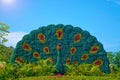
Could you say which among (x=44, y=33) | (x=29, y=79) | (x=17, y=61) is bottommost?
(x=29, y=79)

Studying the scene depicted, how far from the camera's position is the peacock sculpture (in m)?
19.0

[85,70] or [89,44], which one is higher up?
[89,44]

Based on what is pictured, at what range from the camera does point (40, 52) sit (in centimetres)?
1906

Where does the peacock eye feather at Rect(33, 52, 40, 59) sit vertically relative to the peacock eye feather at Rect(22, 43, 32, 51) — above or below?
below

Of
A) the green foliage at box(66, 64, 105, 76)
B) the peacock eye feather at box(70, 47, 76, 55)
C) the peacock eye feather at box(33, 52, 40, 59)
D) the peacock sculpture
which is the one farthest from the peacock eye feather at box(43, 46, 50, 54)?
the green foliage at box(66, 64, 105, 76)

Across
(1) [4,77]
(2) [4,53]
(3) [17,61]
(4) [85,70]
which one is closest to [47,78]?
(1) [4,77]

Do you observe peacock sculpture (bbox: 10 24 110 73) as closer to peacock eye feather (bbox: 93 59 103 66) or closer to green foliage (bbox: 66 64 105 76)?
peacock eye feather (bbox: 93 59 103 66)

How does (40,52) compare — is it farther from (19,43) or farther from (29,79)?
(29,79)

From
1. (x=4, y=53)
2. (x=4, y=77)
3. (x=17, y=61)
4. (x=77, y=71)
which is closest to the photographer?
(x=4, y=77)

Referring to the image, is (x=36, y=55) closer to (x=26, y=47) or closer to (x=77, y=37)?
(x=26, y=47)

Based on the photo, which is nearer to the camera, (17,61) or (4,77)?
(4,77)

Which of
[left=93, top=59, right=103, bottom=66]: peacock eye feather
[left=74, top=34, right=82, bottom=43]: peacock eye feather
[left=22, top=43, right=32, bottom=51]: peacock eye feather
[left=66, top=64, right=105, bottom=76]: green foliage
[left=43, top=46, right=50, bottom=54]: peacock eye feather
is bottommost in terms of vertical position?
[left=66, top=64, right=105, bottom=76]: green foliage

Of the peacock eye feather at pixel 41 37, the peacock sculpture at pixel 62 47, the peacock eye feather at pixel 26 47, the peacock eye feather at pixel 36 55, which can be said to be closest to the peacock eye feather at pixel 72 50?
the peacock sculpture at pixel 62 47

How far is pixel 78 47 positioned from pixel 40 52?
1.95m
